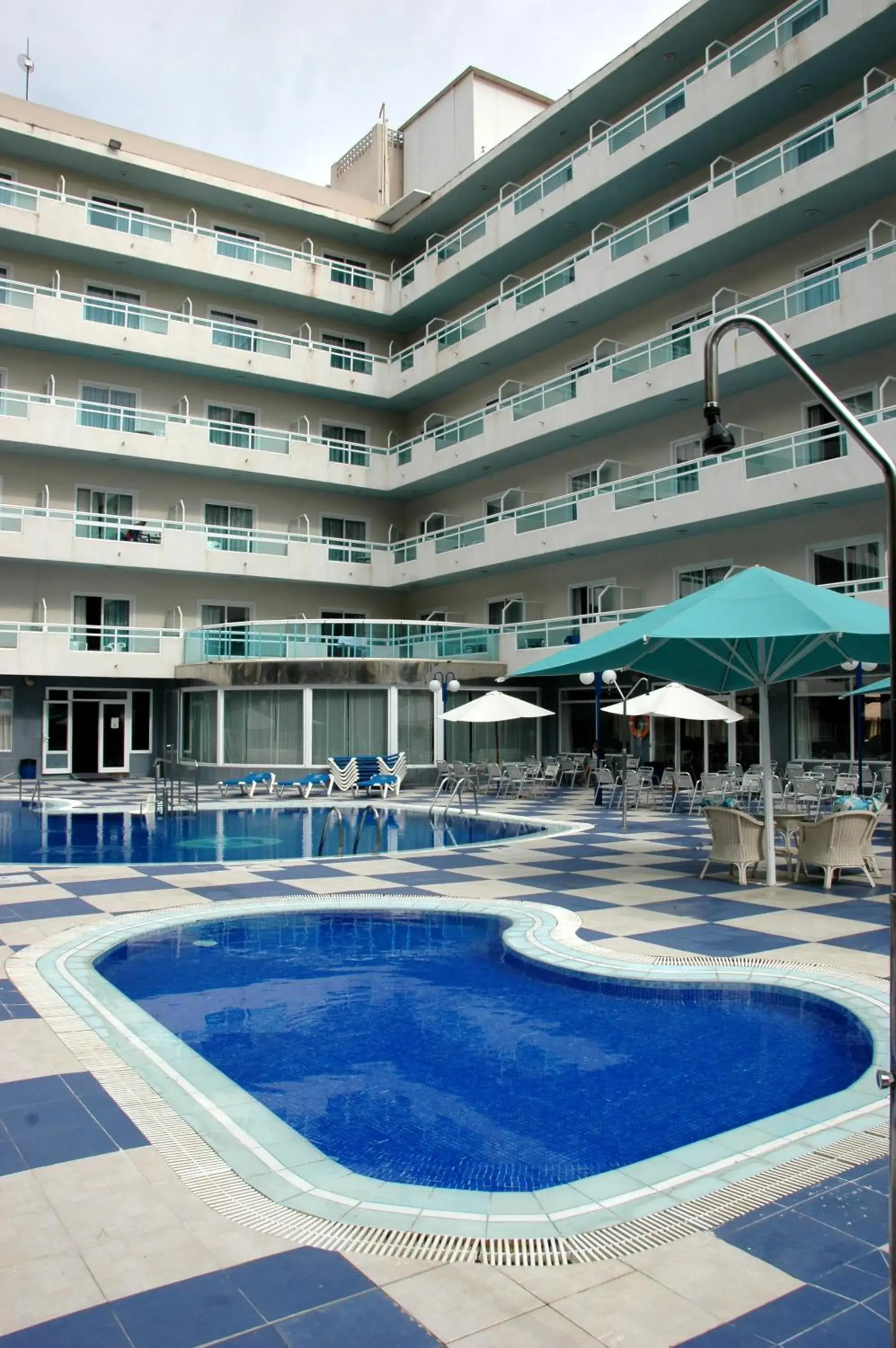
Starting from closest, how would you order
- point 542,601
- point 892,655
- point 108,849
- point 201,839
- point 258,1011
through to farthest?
point 892,655, point 258,1011, point 108,849, point 201,839, point 542,601

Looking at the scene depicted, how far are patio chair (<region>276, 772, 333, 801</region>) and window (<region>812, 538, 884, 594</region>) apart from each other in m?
12.5

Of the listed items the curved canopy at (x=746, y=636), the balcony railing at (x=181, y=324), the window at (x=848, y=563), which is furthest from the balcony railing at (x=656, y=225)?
the curved canopy at (x=746, y=636)

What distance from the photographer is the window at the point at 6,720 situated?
1150 inches

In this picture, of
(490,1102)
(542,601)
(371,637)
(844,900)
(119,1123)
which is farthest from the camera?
(542,601)

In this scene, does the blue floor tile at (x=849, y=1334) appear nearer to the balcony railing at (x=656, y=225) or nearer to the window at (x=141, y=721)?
the balcony railing at (x=656, y=225)

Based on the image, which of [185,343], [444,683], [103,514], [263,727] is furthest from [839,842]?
[185,343]

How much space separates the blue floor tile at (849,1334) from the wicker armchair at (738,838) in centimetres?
840

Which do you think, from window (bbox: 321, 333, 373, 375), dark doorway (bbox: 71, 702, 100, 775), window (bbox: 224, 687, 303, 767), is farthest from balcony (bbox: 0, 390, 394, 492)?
window (bbox: 224, 687, 303, 767)

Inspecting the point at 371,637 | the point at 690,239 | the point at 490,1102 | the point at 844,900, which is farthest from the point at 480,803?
the point at 490,1102

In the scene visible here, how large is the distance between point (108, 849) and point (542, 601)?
2012 cm

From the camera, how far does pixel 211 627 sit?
29328 millimetres

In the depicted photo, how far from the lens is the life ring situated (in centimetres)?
2570

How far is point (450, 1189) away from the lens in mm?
4027

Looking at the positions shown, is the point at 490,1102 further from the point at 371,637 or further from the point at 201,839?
the point at 371,637
